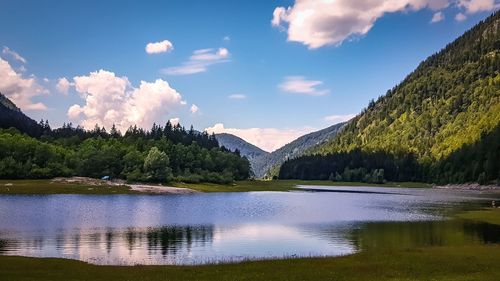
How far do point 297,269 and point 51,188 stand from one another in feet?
454

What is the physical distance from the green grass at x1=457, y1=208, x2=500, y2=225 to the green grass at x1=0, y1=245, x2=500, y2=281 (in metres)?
46.2

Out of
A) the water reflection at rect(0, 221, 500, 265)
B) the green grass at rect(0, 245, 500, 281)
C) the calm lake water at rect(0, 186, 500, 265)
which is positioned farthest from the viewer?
the calm lake water at rect(0, 186, 500, 265)

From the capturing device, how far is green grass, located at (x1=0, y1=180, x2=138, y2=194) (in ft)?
499

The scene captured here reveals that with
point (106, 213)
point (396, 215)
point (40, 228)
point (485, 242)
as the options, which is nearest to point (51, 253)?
point (40, 228)

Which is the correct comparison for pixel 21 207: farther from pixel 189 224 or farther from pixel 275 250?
pixel 275 250

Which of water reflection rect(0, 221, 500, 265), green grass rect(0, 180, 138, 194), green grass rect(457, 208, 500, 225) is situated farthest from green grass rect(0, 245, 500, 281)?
green grass rect(0, 180, 138, 194)

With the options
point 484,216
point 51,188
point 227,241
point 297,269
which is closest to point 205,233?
point 227,241

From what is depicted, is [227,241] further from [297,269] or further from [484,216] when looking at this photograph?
[484,216]

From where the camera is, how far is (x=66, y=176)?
7820 inches

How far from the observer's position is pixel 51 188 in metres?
161

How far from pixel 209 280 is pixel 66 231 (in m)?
41.9

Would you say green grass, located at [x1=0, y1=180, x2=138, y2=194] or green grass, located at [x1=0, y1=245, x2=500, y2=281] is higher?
green grass, located at [x1=0, y1=180, x2=138, y2=194]

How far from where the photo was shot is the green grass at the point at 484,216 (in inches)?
3576

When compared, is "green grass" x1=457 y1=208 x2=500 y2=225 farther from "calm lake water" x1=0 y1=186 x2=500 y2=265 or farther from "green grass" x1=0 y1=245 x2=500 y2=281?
"green grass" x1=0 y1=245 x2=500 y2=281
